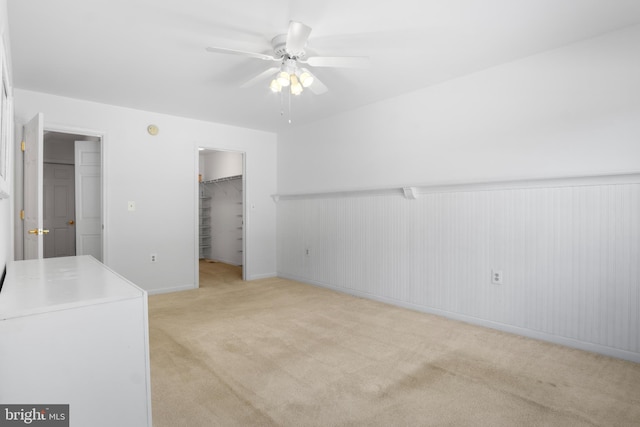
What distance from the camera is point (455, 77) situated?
10.9 ft

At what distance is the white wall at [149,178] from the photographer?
157 inches

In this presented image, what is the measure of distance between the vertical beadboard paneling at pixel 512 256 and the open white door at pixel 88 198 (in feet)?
10.1

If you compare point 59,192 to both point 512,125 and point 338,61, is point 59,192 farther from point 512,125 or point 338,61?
point 512,125

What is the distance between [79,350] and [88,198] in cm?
378

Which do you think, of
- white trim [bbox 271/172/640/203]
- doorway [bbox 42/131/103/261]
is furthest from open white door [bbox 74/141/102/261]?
white trim [bbox 271/172/640/203]

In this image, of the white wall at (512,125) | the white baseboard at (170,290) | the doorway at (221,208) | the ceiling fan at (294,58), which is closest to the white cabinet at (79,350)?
the ceiling fan at (294,58)

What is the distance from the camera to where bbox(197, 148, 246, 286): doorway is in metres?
6.88

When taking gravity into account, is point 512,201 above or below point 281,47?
below

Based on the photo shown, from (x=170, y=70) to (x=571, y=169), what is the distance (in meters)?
3.45

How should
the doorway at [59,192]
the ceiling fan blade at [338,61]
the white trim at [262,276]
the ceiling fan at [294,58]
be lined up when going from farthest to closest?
the doorway at [59,192], the white trim at [262,276], the ceiling fan blade at [338,61], the ceiling fan at [294,58]

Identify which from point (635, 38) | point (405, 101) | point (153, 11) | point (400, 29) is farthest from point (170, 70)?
point (635, 38)

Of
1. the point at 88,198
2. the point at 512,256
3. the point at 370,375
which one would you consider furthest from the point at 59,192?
the point at 512,256

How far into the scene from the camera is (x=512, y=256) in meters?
2.99

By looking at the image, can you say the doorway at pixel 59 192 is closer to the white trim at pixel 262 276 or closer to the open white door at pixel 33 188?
the open white door at pixel 33 188
